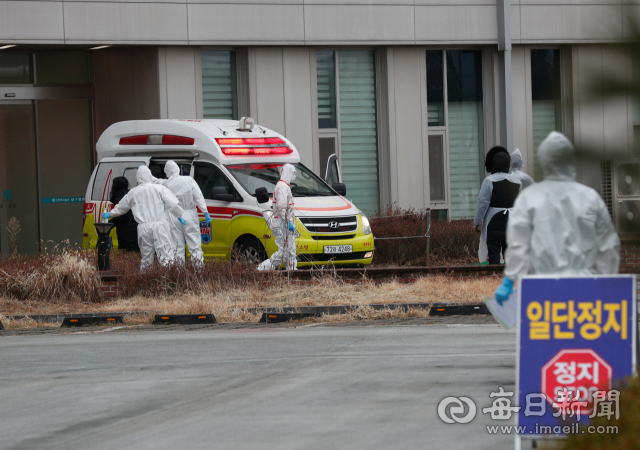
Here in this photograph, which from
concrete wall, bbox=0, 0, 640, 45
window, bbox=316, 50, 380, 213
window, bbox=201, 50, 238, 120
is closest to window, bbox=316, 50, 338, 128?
window, bbox=316, 50, 380, 213

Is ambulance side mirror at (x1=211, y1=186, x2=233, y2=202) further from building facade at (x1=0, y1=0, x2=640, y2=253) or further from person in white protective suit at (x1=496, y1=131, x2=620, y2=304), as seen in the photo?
person in white protective suit at (x1=496, y1=131, x2=620, y2=304)

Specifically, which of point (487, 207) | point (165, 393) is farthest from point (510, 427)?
point (487, 207)

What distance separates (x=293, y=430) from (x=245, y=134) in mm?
10729

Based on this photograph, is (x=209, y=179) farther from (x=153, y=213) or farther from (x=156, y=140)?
(x=153, y=213)

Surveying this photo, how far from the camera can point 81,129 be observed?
22531mm

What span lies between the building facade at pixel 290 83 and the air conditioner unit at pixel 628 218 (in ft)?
60.1

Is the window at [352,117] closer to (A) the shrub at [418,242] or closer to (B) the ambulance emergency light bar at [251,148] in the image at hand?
(A) the shrub at [418,242]

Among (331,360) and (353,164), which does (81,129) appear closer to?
(353,164)

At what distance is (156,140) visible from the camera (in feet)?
52.1

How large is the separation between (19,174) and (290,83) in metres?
6.74

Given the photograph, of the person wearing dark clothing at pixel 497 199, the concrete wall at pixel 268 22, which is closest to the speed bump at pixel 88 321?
the person wearing dark clothing at pixel 497 199

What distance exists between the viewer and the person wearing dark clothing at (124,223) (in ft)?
49.2

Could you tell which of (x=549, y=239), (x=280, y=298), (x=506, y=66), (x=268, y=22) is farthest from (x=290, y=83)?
(x=549, y=239)

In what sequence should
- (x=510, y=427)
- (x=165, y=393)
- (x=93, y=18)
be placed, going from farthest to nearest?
1. (x=93, y=18)
2. (x=165, y=393)
3. (x=510, y=427)
